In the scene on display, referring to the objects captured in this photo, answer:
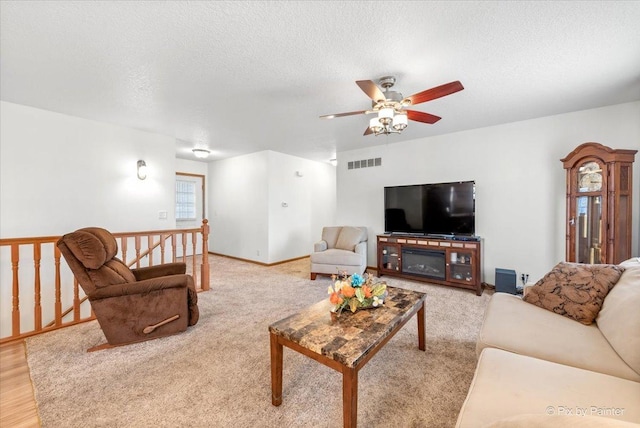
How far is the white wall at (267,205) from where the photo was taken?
5.43 meters

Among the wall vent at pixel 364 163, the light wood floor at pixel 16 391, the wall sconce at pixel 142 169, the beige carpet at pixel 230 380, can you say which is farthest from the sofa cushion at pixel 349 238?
the light wood floor at pixel 16 391

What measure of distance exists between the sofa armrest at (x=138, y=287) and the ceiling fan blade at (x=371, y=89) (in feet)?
7.52

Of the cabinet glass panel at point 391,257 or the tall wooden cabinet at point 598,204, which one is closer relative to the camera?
the tall wooden cabinet at point 598,204

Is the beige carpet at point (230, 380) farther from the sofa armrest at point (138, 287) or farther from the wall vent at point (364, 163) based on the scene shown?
the wall vent at point (364, 163)

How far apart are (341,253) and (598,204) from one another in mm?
3163

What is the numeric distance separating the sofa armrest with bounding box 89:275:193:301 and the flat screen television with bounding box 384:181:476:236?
11.0ft

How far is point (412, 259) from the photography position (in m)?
4.24

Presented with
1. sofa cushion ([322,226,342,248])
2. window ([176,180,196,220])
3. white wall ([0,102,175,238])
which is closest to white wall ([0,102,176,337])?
white wall ([0,102,175,238])

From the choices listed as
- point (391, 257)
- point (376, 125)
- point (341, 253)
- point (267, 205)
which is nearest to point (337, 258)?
point (341, 253)

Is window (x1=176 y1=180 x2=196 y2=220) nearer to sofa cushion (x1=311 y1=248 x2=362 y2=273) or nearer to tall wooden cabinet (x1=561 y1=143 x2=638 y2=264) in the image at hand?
sofa cushion (x1=311 y1=248 x2=362 y2=273)

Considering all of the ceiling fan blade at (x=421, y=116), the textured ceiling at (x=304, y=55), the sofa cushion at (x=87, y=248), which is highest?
the textured ceiling at (x=304, y=55)

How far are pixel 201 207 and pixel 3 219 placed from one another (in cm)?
381

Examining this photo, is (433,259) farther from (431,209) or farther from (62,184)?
(62,184)

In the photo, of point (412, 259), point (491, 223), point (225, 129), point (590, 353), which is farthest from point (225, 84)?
point (491, 223)
